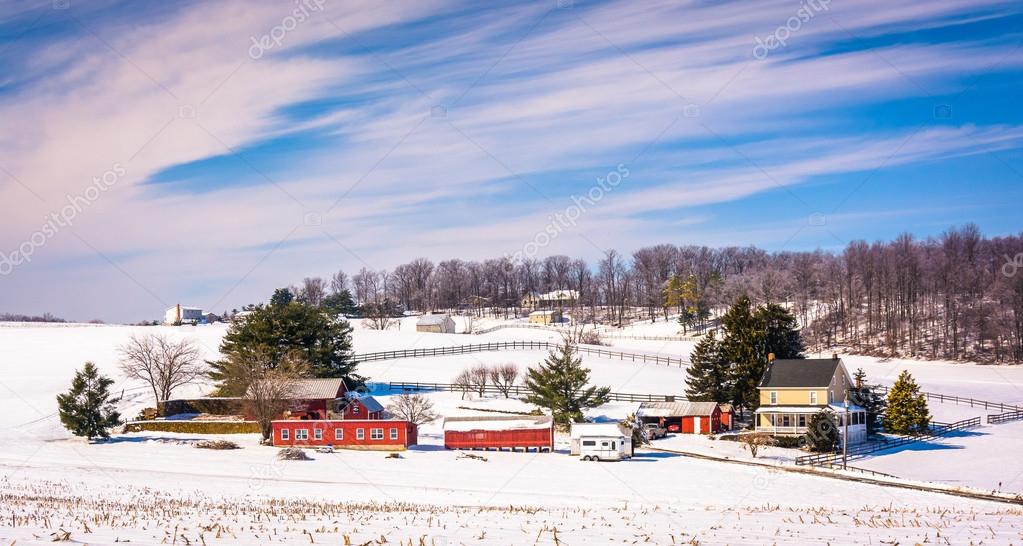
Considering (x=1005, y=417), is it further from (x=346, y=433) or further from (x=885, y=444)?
(x=346, y=433)

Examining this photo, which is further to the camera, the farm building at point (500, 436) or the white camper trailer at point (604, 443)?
the farm building at point (500, 436)

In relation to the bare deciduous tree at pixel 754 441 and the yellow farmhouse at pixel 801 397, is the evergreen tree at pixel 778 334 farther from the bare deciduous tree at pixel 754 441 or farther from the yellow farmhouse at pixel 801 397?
the bare deciduous tree at pixel 754 441

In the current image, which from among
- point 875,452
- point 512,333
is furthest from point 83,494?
point 512,333

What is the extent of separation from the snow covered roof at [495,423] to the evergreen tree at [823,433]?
16.2 meters

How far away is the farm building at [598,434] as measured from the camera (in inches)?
1944

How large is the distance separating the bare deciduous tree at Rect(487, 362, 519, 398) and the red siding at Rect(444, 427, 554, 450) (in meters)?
18.9

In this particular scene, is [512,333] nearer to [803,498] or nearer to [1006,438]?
[1006,438]

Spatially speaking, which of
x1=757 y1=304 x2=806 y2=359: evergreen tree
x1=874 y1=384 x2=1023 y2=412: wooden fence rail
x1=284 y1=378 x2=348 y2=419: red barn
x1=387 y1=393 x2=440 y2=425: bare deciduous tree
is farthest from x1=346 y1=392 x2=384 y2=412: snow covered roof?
x1=874 y1=384 x2=1023 y2=412: wooden fence rail

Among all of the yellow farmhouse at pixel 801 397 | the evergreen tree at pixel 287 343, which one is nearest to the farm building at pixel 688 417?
the yellow farmhouse at pixel 801 397

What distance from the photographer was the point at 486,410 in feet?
209

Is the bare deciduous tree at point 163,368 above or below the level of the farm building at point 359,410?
above

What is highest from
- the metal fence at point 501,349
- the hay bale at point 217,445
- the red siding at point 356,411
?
the metal fence at point 501,349

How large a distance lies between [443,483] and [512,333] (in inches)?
3234

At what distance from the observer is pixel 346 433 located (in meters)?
53.6
